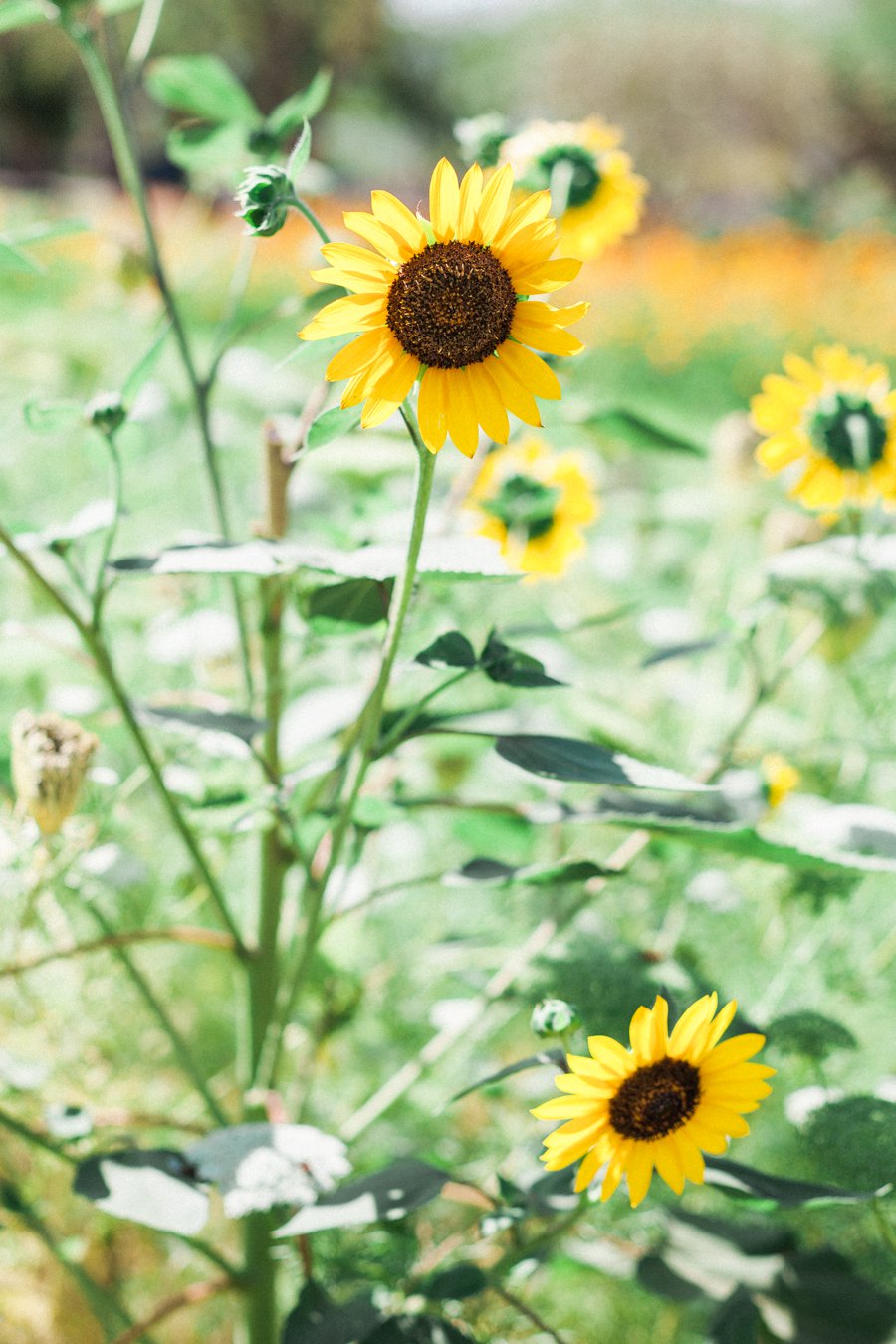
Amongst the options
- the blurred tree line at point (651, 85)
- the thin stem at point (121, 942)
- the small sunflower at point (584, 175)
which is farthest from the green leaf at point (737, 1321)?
the blurred tree line at point (651, 85)

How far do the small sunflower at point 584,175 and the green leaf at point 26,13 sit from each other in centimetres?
19

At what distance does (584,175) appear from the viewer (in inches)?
20.8

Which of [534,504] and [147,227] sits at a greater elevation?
[147,227]

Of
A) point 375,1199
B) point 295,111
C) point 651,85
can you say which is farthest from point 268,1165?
point 651,85

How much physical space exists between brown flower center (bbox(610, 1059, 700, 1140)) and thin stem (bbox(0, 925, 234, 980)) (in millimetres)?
182

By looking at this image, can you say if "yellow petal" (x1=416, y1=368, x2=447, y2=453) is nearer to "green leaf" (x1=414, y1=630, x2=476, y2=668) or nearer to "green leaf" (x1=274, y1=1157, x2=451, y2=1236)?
"green leaf" (x1=414, y1=630, x2=476, y2=668)

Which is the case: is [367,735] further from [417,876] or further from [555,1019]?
[417,876]

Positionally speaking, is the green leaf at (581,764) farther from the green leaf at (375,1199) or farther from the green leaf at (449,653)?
the green leaf at (375,1199)

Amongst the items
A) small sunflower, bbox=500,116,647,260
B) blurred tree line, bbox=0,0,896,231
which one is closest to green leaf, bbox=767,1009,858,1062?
small sunflower, bbox=500,116,647,260

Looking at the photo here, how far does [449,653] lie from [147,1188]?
19 cm

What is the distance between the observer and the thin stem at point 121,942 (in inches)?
16.2

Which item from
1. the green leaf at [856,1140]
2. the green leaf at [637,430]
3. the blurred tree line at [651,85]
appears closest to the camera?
the green leaf at [856,1140]

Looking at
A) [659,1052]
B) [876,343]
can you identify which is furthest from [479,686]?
[876,343]

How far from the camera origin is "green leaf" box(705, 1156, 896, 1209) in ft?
1.15
